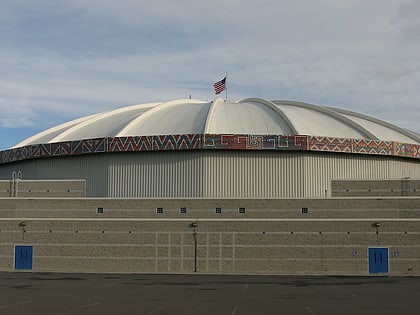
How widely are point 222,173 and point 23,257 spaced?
15.7m

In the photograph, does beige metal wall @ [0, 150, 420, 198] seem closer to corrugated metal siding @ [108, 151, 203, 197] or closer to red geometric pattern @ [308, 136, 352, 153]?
corrugated metal siding @ [108, 151, 203, 197]

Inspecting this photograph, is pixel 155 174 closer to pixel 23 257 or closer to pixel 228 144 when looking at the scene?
pixel 228 144

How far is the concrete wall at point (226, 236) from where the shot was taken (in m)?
42.5

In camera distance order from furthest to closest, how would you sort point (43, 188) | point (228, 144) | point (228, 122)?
point (228, 122), point (43, 188), point (228, 144)

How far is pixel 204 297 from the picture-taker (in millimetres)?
25000

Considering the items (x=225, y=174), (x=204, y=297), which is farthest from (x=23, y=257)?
(x=204, y=297)

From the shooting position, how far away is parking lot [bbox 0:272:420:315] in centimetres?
2084

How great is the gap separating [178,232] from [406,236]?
15.3 meters

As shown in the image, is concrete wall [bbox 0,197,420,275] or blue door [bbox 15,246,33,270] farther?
blue door [bbox 15,246,33,270]

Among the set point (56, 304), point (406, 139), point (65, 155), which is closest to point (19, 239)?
point (65, 155)

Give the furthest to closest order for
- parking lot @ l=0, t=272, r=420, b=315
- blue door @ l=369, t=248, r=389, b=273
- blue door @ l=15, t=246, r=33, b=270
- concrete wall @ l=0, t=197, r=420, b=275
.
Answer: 1. blue door @ l=15, t=246, r=33, b=270
2. concrete wall @ l=0, t=197, r=420, b=275
3. blue door @ l=369, t=248, r=389, b=273
4. parking lot @ l=0, t=272, r=420, b=315

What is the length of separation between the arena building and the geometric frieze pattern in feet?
0.28

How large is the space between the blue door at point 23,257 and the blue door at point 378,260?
23.5m

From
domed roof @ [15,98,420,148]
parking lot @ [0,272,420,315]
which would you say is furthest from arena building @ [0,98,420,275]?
parking lot @ [0,272,420,315]
